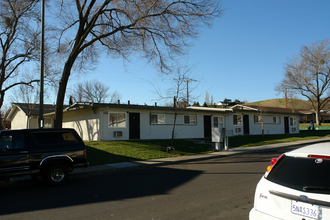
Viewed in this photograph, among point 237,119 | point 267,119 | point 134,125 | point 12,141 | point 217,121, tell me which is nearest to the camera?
point 12,141

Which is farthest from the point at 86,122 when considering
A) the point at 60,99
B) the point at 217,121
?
the point at 217,121

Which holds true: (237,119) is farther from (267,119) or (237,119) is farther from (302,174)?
(302,174)

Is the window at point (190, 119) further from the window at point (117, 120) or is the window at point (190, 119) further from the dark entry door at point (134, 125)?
the window at point (117, 120)

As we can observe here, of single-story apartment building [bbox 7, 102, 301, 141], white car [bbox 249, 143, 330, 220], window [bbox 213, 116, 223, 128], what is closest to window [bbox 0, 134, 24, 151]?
white car [bbox 249, 143, 330, 220]

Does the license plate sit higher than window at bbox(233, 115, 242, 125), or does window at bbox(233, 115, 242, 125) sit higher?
window at bbox(233, 115, 242, 125)

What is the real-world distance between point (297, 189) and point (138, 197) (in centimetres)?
→ 423

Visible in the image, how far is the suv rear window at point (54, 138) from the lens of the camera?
26.7 feet

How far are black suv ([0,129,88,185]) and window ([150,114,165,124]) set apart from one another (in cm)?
1342

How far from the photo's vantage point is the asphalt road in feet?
17.2

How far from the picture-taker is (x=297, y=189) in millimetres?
3242

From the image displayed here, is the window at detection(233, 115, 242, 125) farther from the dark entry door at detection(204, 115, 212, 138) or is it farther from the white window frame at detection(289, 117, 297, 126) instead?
the white window frame at detection(289, 117, 297, 126)

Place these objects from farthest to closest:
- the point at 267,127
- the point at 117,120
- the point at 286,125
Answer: the point at 286,125 < the point at 267,127 < the point at 117,120

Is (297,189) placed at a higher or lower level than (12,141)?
lower

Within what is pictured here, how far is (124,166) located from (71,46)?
10.1 metres
